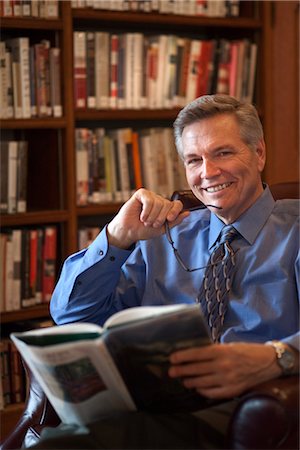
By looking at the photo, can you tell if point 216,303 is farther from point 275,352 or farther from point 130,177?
point 130,177

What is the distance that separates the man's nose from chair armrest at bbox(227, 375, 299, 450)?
0.66 m

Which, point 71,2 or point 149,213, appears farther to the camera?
point 71,2

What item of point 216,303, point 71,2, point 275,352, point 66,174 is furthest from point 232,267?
point 71,2

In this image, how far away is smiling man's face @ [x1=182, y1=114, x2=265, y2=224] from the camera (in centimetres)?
217

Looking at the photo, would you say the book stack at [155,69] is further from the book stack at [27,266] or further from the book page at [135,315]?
the book page at [135,315]

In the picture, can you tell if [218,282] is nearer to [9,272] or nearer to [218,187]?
[218,187]

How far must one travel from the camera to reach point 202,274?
2.19 meters

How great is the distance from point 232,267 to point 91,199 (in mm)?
1284

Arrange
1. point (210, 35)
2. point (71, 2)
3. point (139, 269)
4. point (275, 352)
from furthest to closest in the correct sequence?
point (210, 35)
point (71, 2)
point (139, 269)
point (275, 352)

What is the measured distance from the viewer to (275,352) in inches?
70.7

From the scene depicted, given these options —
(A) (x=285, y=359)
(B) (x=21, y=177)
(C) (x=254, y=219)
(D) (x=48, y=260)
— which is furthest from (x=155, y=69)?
(A) (x=285, y=359)

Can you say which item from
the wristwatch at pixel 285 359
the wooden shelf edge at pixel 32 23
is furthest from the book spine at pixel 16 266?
the wristwatch at pixel 285 359

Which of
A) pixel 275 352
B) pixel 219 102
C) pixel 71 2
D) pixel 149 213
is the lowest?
pixel 275 352

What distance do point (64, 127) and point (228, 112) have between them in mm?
1153
